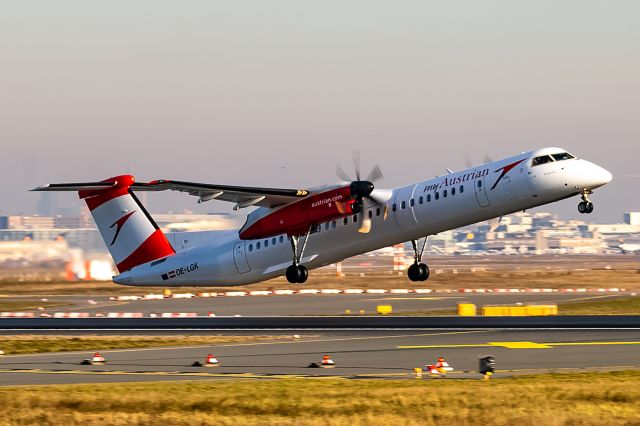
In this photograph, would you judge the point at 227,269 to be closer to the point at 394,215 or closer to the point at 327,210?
the point at 327,210

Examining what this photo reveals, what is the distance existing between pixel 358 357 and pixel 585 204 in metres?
12.0

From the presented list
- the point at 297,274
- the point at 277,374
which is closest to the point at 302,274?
the point at 297,274

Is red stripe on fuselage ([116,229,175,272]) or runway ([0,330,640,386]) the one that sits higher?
red stripe on fuselage ([116,229,175,272])

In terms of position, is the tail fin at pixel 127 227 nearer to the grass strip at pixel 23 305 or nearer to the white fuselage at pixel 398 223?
the white fuselage at pixel 398 223

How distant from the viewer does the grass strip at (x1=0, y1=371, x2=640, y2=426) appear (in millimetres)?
21672

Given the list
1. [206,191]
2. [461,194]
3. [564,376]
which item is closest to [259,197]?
[206,191]

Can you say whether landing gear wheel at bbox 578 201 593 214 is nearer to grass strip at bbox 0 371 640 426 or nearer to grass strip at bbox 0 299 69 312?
grass strip at bbox 0 371 640 426

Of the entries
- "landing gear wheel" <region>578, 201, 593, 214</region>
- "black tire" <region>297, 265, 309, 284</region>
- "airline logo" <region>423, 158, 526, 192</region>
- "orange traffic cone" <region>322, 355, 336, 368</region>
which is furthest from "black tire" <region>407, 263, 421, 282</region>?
"orange traffic cone" <region>322, 355, 336, 368</region>

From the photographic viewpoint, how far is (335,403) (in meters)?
23.0

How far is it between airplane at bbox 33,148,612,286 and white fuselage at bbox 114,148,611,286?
1.9 inches

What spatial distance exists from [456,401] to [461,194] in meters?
18.6

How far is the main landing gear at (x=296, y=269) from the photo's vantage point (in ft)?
146

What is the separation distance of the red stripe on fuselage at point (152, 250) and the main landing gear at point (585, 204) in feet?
74.6

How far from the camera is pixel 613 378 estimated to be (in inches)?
1039
